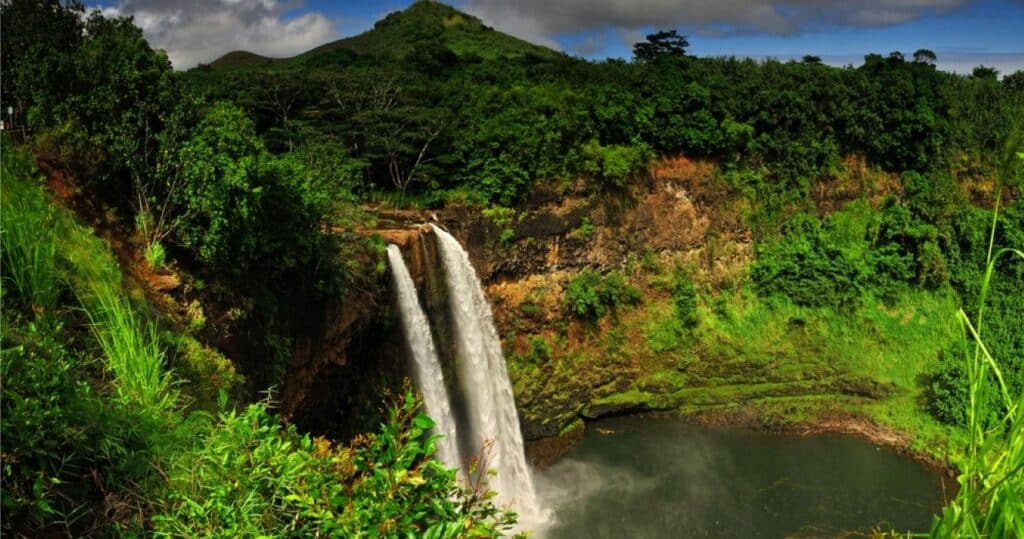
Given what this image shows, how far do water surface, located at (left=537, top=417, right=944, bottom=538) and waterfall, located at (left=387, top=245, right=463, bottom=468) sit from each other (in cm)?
306

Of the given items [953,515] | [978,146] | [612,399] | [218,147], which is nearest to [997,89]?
[978,146]

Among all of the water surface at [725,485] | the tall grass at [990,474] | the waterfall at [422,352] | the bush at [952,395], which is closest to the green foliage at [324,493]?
the tall grass at [990,474]

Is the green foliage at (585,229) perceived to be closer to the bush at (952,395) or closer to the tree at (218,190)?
the bush at (952,395)

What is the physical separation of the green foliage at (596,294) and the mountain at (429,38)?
16.6m

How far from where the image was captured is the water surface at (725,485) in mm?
14477

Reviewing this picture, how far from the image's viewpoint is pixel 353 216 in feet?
44.3

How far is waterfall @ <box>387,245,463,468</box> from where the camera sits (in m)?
13.0

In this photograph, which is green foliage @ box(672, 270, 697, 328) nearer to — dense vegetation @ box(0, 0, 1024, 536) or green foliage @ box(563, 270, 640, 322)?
dense vegetation @ box(0, 0, 1024, 536)

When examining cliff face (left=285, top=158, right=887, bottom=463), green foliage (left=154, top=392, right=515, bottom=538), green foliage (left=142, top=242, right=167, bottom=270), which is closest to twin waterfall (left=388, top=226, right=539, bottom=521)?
cliff face (left=285, top=158, right=887, bottom=463)

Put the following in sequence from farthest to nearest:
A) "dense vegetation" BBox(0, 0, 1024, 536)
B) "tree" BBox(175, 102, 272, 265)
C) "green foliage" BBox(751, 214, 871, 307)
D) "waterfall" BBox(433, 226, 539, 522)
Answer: "green foliage" BBox(751, 214, 871, 307) < "waterfall" BBox(433, 226, 539, 522) < "tree" BBox(175, 102, 272, 265) < "dense vegetation" BBox(0, 0, 1024, 536)

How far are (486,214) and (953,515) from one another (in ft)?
52.6

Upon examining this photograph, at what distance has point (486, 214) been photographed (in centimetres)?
1786

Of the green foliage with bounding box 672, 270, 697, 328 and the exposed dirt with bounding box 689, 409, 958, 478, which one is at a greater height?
the green foliage with bounding box 672, 270, 697, 328

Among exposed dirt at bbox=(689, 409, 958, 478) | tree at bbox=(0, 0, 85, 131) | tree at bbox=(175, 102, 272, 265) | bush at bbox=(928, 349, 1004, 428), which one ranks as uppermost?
tree at bbox=(0, 0, 85, 131)
